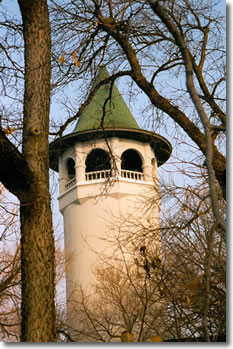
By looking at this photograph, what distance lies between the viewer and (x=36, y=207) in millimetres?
2420

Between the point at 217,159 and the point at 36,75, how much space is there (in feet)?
2.97

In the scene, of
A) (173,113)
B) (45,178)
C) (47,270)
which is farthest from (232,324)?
(173,113)

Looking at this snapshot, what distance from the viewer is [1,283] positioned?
5207mm

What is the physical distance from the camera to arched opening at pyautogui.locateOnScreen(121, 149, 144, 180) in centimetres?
1093

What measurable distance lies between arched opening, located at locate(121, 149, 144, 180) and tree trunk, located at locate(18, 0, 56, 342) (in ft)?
25.9

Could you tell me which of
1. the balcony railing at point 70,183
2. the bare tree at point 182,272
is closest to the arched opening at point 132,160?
the balcony railing at point 70,183

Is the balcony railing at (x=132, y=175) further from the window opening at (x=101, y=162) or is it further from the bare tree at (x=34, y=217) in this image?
the bare tree at (x=34, y=217)

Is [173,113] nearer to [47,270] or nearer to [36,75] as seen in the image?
[36,75]

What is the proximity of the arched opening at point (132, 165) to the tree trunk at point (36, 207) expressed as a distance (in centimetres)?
790

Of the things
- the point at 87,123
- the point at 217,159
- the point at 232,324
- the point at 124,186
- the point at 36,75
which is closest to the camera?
the point at 232,324

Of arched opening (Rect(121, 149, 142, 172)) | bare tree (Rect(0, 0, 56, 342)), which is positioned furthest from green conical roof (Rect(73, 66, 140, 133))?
arched opening (Rect(121, 149, 142, 172))

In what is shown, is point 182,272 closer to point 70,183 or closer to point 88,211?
point 88,211

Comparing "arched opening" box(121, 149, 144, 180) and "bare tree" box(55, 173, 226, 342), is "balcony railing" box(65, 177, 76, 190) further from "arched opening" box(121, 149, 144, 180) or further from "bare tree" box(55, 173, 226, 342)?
"bare tree" box(55, 173, 226, 342)

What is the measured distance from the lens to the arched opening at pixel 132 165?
35.9 ft
